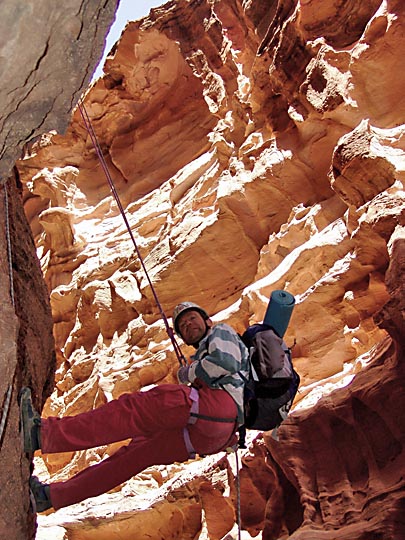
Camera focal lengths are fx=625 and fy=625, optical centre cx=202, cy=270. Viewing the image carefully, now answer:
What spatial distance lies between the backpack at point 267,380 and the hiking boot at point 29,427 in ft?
A: 5.65

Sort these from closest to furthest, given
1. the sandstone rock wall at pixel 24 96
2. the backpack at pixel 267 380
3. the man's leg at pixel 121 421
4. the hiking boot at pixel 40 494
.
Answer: the sandstone rock wall at pixel 24 96
the man's leg at pixel 121 421
the hiking boot at pixel 40 494
the backpack at pixel 267 380

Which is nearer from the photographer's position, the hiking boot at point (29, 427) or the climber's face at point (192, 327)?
the hiking boot at point (29, 427)

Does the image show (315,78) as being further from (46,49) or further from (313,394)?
(46,49)

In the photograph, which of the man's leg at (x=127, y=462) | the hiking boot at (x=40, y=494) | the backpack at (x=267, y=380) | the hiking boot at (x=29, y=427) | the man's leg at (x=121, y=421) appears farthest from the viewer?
the backpack at (x=267, y=380)

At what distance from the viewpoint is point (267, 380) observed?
507cm

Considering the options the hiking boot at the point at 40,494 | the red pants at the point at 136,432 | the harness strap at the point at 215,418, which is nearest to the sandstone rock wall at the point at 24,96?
the hiking boot at the point at 40,494

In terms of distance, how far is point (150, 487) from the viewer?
38.1ft

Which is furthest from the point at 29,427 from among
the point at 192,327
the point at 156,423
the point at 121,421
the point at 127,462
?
the point at 192,327

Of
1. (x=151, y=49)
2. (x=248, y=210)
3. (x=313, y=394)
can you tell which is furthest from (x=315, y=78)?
(x=151, y=49)

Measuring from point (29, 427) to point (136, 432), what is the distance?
0.82m

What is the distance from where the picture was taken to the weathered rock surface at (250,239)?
7348mm

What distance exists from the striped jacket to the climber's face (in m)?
0.35

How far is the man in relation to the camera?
4.43 m

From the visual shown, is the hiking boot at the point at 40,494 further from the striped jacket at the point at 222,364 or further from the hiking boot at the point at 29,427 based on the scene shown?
the striped jacket at the point at 222,364
